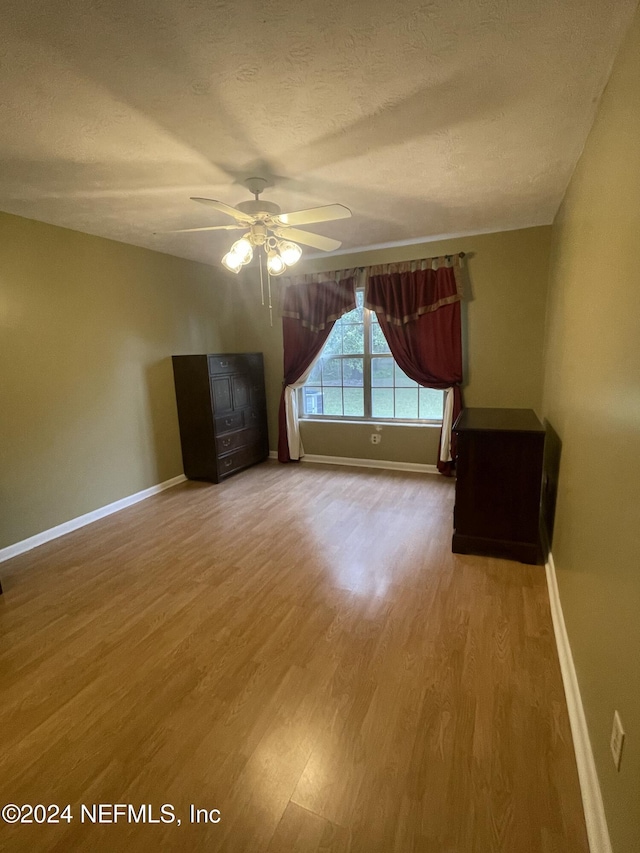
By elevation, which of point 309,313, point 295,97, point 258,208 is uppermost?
point 295,97

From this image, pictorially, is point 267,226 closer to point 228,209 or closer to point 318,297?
point 228,209

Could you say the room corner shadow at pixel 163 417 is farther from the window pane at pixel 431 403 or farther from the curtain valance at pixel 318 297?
the window pane at pixel 431 403

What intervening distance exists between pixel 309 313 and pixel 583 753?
408 cm

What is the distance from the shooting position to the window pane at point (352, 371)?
449cm

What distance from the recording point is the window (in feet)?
14.1

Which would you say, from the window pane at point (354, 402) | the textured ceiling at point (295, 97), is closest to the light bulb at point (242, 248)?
the textured ceiling at point (295, 97)

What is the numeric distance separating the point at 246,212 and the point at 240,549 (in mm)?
2244

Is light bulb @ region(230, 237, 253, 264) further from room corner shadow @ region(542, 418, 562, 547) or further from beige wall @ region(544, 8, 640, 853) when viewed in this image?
room corner shadow @ region(542, 418, 562, 547)

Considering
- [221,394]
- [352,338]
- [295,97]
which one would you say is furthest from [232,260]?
[352,338]

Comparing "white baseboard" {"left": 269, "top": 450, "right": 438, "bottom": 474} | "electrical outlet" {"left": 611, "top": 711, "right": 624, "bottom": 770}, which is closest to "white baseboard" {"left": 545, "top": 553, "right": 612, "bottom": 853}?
"electrical outlet" {"left": 611, "top": 711, "right": 624, "bottom": 770}

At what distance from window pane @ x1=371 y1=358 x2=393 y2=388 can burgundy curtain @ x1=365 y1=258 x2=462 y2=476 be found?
0.26m

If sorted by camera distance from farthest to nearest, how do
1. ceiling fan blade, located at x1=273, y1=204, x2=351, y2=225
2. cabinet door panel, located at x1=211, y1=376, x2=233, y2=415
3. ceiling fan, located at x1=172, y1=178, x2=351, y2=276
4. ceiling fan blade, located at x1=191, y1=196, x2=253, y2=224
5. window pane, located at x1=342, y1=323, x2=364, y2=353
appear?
window pane, located at x1=342, y1=323, x2=364, y2=353 < cabinet door panel, located at x1=211, y1=376, x2=233, y2=415 < ceiling fan, located at x1=172, y1=178, x2=351, y2=276 < ceiling fan blade, located at x1=273, y1=204, x2=351, y2=225 < ceiling fan blade, located at x1=191, y1=196, x2=253, y2=224

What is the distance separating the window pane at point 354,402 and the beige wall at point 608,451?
2.65m

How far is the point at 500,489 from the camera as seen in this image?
247cm
